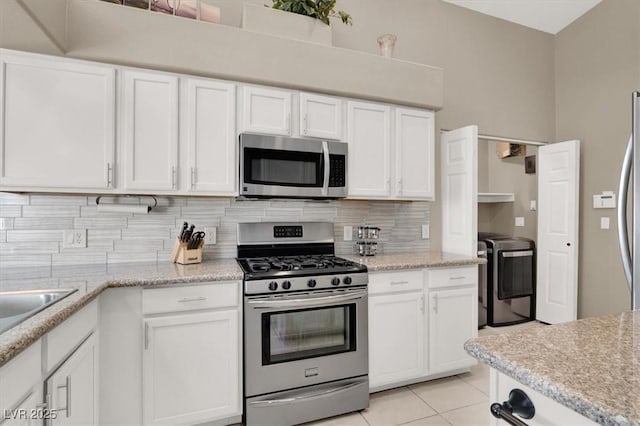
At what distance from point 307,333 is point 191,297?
737mm

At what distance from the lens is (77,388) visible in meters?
1.50

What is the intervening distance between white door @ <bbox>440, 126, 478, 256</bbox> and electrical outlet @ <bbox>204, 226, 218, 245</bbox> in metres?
2.08

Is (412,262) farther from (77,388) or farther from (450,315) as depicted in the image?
(77,388)

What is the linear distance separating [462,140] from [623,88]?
1.93 meters

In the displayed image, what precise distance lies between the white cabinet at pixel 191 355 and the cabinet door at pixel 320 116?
4.09 feet

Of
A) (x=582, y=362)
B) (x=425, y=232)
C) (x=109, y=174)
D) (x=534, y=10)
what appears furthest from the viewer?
(x=534, y=10)

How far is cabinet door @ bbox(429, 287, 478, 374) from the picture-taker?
8.48 feet

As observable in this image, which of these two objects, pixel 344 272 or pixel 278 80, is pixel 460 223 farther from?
pixel 278 80

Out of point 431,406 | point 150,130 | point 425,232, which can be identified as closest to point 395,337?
point 431,406

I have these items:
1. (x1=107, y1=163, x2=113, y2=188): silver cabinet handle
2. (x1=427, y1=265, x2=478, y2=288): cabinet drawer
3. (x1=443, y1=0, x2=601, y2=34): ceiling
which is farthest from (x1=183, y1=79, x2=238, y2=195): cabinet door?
(x1=443, y1=0, x2=601, y2=34): ceiling

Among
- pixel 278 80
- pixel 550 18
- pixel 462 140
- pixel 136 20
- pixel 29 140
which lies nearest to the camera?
pixel 29 140

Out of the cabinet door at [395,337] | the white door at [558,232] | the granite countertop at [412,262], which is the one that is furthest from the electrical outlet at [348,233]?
the white door at [558,232]

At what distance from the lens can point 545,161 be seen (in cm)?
405

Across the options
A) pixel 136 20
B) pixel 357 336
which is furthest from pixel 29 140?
pixel 357 336
